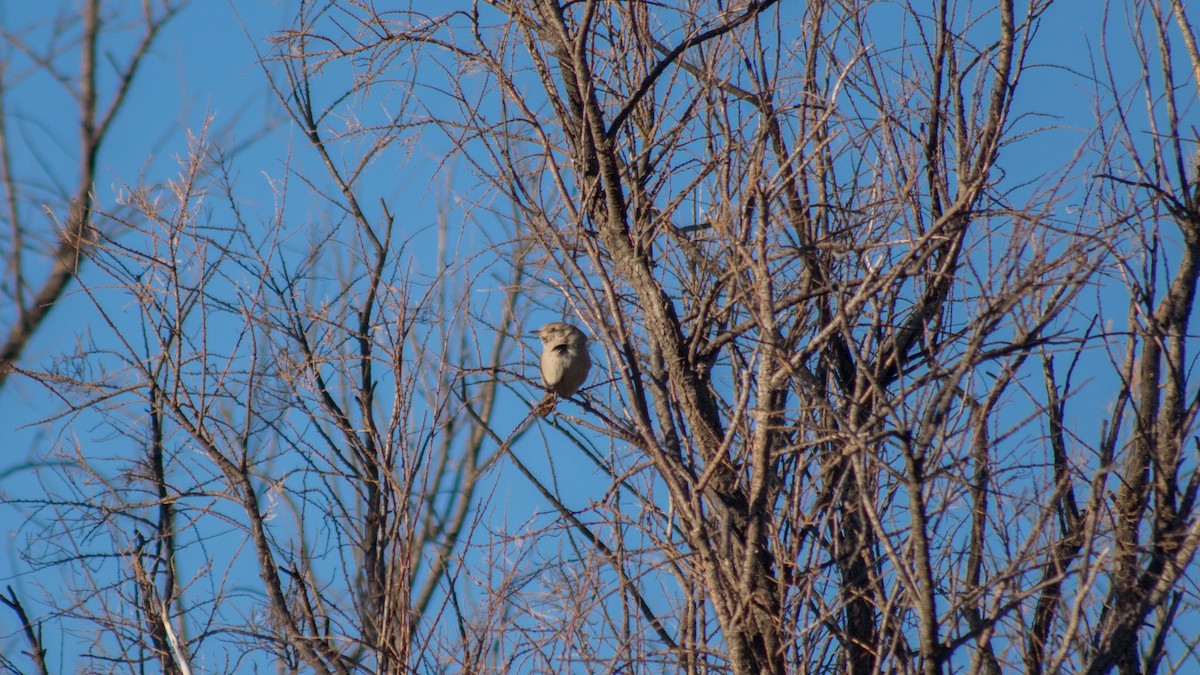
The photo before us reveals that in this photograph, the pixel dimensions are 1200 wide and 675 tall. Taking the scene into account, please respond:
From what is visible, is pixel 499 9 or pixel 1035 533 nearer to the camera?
pixel 1035 533

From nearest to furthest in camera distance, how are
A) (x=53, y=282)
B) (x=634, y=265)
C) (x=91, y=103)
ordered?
(x=634, y=265), (x=53, y=282), (x=91, y=103)

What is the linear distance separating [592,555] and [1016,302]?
5.70 feet

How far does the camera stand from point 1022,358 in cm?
393

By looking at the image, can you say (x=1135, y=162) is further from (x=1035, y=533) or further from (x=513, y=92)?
(x=513, y=92)

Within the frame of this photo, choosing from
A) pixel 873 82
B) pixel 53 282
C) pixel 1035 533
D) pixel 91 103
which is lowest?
pixel 1035 533

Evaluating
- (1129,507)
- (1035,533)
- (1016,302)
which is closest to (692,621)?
(1035,533)

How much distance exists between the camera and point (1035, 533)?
3.38 m

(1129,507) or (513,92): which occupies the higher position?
(513,92)

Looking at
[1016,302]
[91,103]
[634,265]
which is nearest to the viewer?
[1016,302]

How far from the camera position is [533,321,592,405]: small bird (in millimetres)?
6191

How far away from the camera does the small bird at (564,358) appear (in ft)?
20.3

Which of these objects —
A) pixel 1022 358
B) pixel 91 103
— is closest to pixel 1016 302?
pixel 1022 358

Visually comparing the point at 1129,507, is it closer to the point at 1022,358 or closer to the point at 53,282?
the point at 1022,358

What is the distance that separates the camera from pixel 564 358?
626cm
